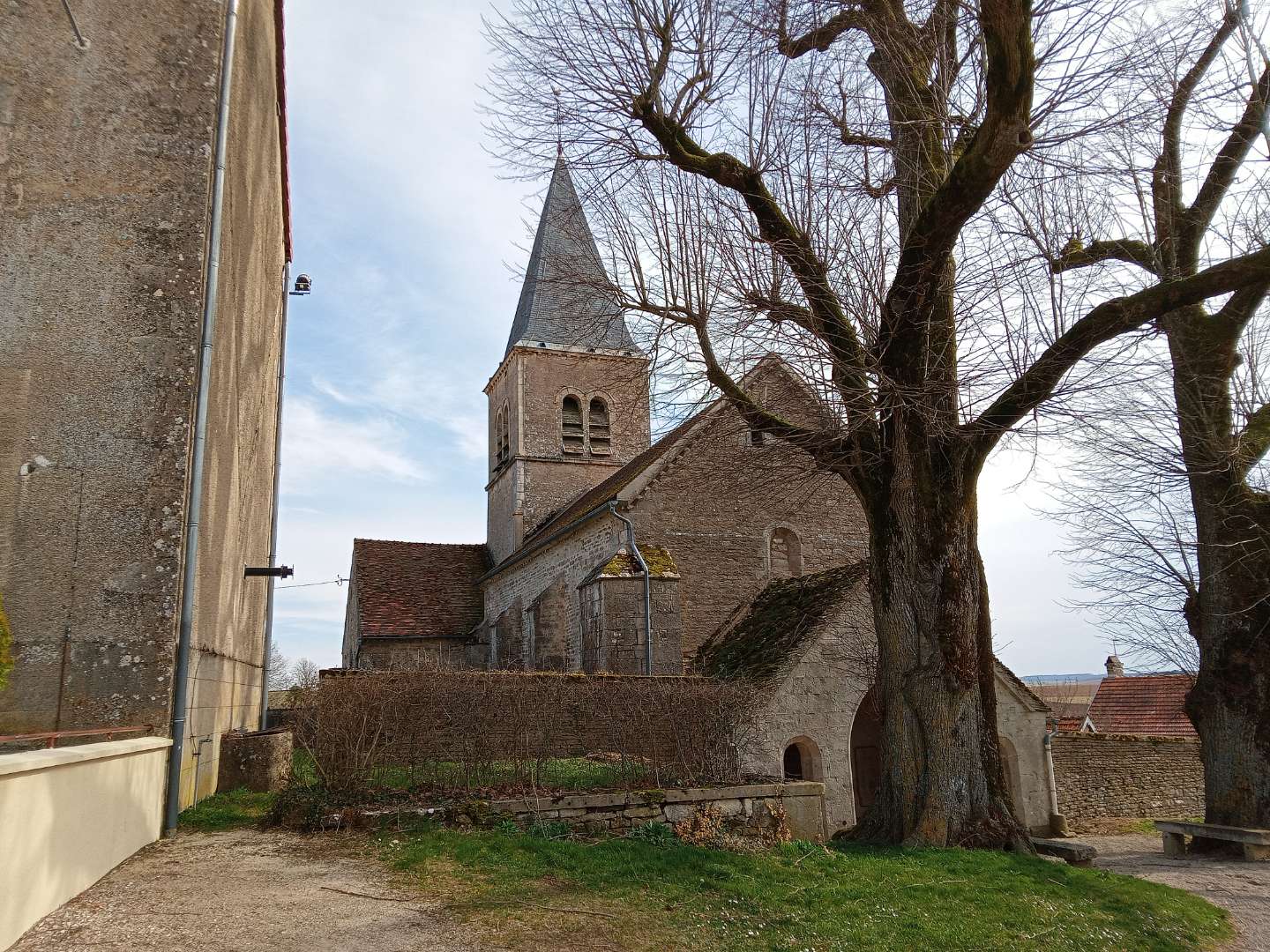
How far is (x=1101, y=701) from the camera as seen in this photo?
25.4 meters

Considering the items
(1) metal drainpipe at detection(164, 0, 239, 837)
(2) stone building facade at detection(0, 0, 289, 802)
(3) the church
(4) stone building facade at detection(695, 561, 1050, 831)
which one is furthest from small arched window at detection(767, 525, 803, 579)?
(1) metal drainpipe at detection(164, 0, 239, 837)

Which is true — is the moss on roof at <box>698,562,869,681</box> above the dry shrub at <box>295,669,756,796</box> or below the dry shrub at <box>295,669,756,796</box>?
above

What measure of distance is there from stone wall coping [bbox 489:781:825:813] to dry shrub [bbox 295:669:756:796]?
0.69ft

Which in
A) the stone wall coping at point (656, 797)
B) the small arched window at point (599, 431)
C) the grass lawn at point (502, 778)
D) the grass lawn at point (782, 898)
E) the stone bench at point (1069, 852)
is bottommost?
the stone bench at point (1069, 852)

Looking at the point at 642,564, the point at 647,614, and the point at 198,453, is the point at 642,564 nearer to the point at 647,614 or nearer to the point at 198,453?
the point at 647,614

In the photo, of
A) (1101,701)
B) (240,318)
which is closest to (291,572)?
(240,318)

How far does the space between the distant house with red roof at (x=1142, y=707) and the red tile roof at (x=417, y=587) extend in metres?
16.8

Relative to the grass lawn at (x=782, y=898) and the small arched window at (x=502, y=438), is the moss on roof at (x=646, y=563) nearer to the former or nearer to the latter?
the grass lawn at (x=782, y=898)

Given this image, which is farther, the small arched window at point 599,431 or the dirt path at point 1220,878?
the small arched window at point 599,431

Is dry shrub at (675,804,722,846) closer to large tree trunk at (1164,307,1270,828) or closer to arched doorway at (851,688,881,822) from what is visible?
large tree trunk at (1164,307,1270,828)

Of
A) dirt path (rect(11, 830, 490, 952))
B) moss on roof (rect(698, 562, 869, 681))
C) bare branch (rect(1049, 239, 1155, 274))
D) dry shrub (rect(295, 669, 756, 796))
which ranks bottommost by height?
dirt path (rect(11, 830, 490, 952))

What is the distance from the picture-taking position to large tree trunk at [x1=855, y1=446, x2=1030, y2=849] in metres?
8.35

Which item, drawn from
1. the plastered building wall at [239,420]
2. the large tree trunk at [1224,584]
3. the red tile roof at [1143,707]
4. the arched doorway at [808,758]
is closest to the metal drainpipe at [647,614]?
the arched doorway at [808,758]

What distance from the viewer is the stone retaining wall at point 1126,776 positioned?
51.6 feet
